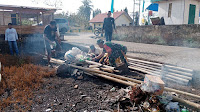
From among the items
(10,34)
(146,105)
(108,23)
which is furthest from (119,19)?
(146,105)

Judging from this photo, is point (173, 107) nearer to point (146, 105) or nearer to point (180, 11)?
point (146, 105)

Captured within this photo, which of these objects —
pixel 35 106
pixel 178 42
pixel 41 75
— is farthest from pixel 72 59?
pixel 178 42

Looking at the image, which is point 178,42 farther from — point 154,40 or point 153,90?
point 153,90

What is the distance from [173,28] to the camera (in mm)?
A: 10070

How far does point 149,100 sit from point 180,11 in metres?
12.7

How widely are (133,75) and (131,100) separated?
1.79m

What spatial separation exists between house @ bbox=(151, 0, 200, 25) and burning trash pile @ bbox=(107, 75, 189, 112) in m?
12.2

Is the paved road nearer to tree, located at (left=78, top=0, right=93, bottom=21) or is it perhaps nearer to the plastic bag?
the plastic bag

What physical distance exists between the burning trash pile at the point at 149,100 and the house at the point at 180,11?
12.2 m

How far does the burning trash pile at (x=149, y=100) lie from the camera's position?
2812 mm

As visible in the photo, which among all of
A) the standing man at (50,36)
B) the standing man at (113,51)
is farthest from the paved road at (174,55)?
the standing man at (50,36)

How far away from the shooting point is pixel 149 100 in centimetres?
292

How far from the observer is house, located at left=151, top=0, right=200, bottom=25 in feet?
43.7

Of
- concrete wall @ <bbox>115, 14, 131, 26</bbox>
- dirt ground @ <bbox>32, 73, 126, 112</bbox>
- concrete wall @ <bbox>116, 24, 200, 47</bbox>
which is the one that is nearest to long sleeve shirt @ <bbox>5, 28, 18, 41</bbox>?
dirt ground @ <bbox>32, 73, 126, 112</bbox>
